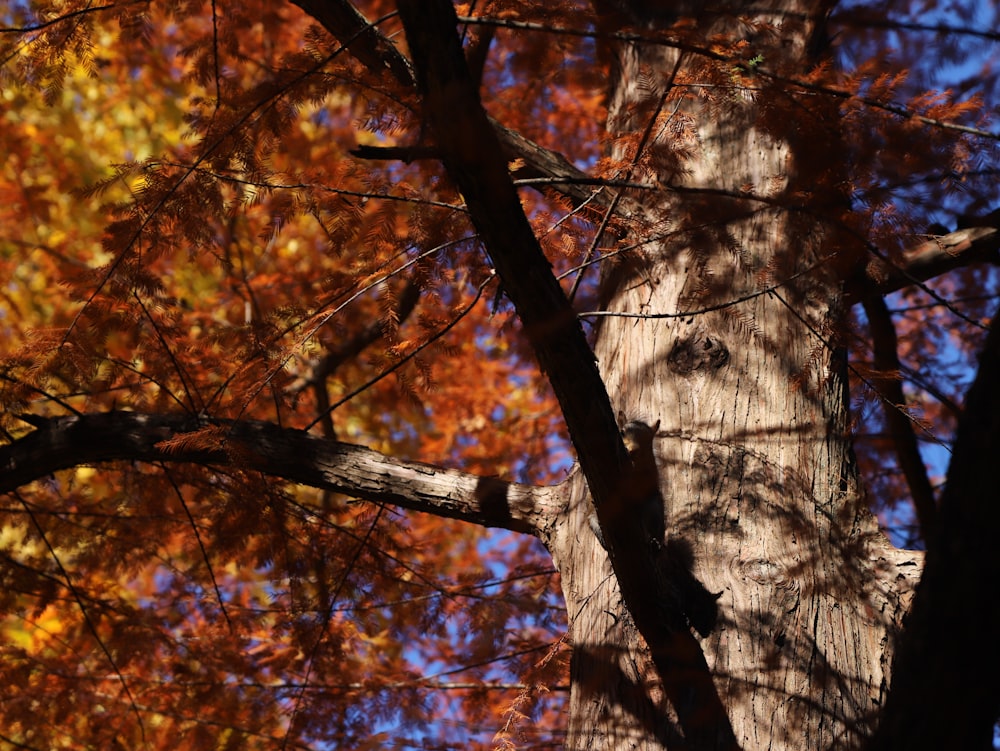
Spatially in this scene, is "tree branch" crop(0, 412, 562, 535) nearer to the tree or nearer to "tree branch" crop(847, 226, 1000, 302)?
the tree

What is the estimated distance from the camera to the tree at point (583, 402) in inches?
80.7

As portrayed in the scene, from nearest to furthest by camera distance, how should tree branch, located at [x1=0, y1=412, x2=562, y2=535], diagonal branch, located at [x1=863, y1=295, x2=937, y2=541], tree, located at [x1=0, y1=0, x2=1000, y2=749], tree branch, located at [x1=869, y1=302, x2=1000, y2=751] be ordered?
tree branch, located at [x1=869, y1=302, x2=1000, y2=751]
tree, located at [x1=0, y1=0, x2=1000, y2=749]
tree branch, located at [x1=0, y1=412, x2=562, y2=535]
diagonal branch, located at [x1=863, y1=295, x2=937, y2=541]

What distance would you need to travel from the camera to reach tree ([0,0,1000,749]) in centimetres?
205

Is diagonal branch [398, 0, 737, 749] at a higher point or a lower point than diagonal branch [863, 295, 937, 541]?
lower

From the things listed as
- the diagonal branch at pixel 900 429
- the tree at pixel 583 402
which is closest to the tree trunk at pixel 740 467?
the tree at pixel 583 402

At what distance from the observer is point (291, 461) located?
9.28 ft

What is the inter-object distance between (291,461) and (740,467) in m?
1.41

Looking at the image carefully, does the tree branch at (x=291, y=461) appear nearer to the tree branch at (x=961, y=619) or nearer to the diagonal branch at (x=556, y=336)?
the diagonal branch at (x=556, y=336)

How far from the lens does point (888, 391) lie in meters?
3.03

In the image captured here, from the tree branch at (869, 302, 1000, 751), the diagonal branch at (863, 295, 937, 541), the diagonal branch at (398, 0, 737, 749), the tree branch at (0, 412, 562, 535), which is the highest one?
the diagonal branch at (863, 295, 937, 541)

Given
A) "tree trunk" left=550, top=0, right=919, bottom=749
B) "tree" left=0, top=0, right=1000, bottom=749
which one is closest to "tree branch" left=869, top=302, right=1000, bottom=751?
"tree" left=0, top=0, right=1000, bottom=749

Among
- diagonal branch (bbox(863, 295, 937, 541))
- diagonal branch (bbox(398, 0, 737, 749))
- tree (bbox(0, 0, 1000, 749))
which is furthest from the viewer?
diagonal branch (bbox(863, 295, 937, 541))

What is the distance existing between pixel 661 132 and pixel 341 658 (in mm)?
2871

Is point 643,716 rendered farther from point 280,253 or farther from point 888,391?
point 280,253
